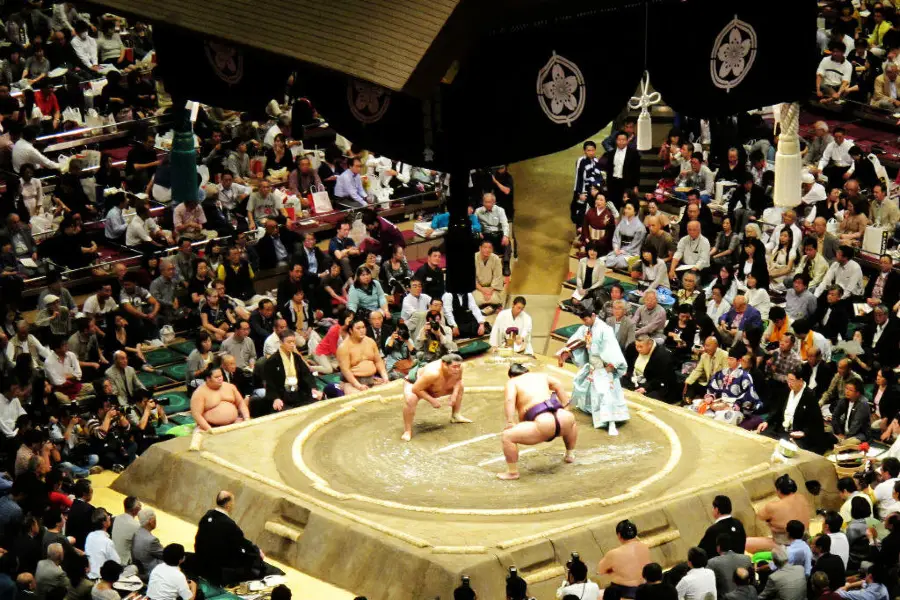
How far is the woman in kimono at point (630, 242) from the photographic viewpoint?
41.8 feet

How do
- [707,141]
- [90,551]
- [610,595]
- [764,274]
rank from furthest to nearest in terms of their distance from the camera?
1. [707,141]
2. [764,274]
3. [90,551]
4. [610,595]

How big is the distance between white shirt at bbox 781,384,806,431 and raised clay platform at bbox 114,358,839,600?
1.19 ft

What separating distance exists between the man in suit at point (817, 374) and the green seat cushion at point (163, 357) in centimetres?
410

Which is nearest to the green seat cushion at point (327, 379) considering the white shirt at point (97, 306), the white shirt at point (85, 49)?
the white shirt at point (97, 306)

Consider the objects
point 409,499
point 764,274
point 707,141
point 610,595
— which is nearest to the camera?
point 610,595

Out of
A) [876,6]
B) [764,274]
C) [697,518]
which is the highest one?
[876,6]

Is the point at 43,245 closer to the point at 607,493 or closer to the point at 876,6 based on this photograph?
the point at 607,493

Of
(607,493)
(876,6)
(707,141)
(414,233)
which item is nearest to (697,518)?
(607,493)

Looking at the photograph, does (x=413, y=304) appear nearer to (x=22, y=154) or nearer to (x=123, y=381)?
(x=123, y=381)

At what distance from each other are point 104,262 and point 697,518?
4.85 meters

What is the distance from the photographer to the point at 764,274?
1185 centimetres

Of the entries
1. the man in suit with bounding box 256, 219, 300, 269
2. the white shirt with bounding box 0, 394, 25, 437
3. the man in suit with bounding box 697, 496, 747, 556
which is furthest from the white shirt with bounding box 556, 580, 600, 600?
the man in suit with bounding box 256, 219, 300, 269

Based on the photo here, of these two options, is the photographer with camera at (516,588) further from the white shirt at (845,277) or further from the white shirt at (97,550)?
the white shirt at (845,277)

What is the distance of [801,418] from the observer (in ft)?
33.8
